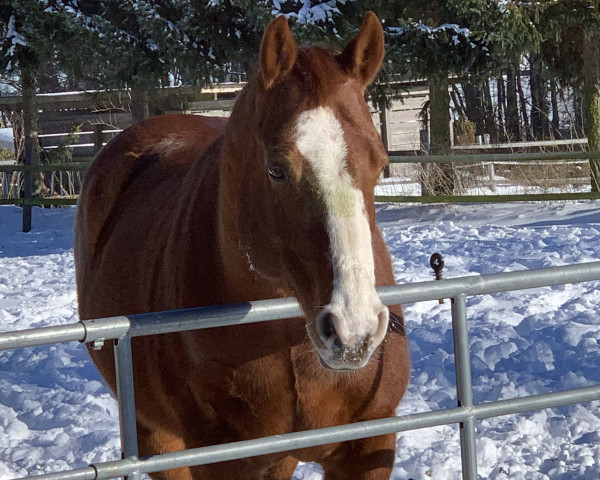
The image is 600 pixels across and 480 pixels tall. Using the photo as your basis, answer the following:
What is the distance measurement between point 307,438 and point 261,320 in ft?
1.05

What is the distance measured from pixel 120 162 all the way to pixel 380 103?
957cm

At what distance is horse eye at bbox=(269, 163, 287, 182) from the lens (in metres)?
1.93

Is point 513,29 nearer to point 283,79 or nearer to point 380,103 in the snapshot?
point 380,103

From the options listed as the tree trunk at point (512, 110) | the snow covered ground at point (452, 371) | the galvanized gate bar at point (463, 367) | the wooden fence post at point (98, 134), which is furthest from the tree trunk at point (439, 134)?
the tree trunk at point (512, 110)

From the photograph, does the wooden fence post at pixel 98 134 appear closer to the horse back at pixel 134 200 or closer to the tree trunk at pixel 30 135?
the tree trunk at pixel 30 135

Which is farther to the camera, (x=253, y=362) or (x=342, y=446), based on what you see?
(x=342, y=446)

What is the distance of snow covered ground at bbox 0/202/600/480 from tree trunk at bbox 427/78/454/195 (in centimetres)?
306

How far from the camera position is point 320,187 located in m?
1.83

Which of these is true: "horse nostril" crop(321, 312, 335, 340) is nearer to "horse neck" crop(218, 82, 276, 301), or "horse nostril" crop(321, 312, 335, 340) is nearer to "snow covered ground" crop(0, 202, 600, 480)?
"horse neck" crop(218, 82, 276, 301)

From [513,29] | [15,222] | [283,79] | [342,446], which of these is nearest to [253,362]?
[342,446]

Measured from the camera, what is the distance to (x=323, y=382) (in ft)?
7.73

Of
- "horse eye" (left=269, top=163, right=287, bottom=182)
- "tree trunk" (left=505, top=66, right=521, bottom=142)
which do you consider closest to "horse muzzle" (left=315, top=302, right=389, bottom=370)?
"horse eye" (left=269, top=163, right=287, bottom=182)

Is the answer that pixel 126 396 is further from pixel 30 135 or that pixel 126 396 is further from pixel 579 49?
pixel 30 135

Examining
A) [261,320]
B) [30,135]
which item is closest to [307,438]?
[261,320]
